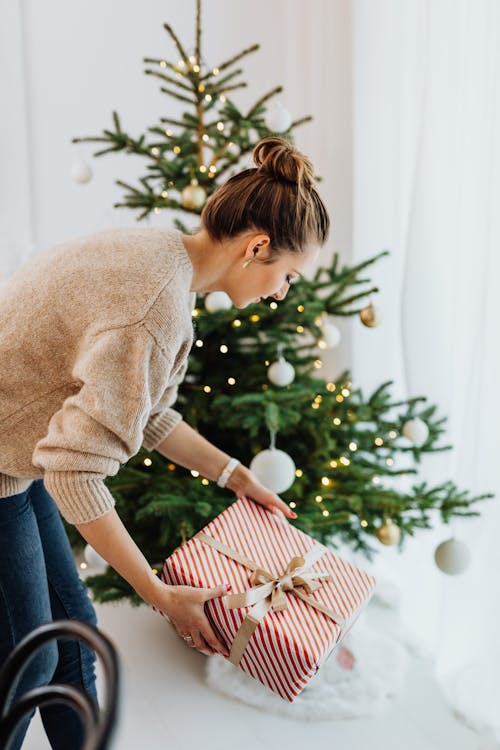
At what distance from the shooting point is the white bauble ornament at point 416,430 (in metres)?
1.57

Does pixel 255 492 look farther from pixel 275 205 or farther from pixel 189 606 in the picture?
pixel 275 205

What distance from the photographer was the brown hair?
0.92 metres

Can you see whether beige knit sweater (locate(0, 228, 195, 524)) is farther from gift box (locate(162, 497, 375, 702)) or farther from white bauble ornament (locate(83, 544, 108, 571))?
white bauble ornament (locate(83, 544, 108, 571))

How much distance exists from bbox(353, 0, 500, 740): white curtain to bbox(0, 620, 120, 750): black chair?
1.16m

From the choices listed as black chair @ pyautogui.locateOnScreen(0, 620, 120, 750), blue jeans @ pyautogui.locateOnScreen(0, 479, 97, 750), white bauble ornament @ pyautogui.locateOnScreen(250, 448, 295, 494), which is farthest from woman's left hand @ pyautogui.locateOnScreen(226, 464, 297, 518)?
black chair @ pyautogui.locateOnScreen(0, 620, 120, 750)

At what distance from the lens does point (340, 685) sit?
5.32 ft

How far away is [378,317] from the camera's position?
1.63 meters

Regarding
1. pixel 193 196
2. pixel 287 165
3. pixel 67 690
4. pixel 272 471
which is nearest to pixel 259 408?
pixel 272 471

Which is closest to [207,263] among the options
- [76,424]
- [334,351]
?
[76,424]

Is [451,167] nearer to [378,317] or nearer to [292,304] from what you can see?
[378,317]

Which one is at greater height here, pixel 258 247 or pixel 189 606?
pixel 258 247

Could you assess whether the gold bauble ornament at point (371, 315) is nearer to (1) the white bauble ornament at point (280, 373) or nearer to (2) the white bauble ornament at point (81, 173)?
(1) the white bauble ornament at point (280, 373)

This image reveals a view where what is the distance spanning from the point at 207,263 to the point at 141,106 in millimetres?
1766

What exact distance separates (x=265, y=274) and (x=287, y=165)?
0.52 feet
